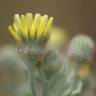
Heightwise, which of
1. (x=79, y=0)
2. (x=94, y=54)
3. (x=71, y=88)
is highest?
(x=79, y=0)

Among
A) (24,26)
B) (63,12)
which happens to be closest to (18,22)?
(24,26)

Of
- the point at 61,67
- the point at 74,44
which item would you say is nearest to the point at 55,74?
the point at 61,67

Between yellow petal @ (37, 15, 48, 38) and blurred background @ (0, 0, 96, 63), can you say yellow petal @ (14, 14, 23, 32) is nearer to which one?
yellow petal @ (37, 15, 48, 38)

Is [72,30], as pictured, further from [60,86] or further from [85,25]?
[60,86]

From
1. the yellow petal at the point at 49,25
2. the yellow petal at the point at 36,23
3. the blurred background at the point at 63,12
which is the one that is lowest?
the yellow petal at the point at 49,25

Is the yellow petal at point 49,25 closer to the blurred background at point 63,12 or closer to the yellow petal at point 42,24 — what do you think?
the yellow petal at point 42,24

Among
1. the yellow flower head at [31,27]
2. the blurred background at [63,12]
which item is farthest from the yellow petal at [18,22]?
the blurred background at [63,12]

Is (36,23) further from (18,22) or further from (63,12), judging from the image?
(63,12)
